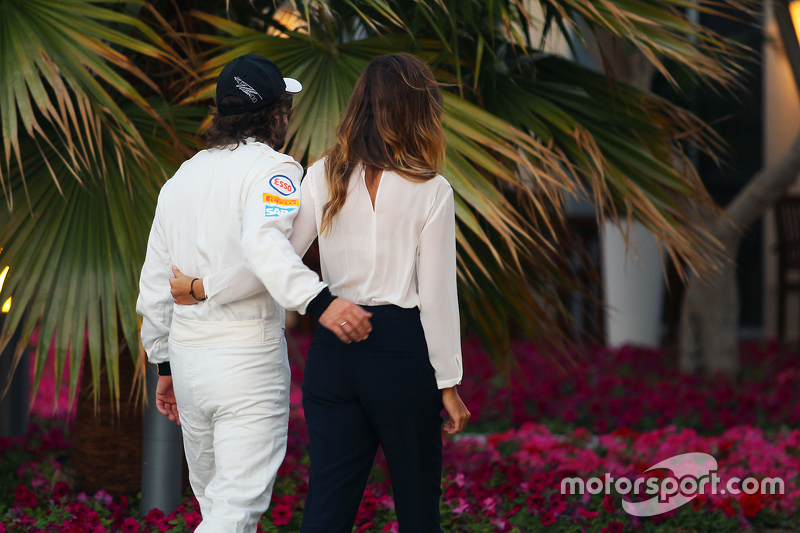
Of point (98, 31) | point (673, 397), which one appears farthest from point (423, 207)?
point (673, 397)

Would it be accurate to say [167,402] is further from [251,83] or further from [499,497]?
[499,497]

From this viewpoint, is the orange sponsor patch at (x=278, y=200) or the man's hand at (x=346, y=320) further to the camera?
the orange sponsor patch at (x=278, y=200)

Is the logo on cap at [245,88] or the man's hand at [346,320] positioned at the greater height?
the logo on cap at [245,88]

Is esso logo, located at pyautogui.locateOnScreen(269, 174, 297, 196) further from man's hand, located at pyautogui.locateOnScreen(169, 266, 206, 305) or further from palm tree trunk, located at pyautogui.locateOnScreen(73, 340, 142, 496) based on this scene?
palm tree trunk, located at pyautogui.locateOnScreen(73, 340, 142, 496)

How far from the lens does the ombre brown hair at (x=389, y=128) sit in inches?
70.6

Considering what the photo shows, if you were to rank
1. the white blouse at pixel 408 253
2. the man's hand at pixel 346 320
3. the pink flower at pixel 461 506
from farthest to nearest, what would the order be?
1. the pink flower at pixel 461 506
2. the white blouse at pixel 408 253
3. the man's hand at pixel 346 320

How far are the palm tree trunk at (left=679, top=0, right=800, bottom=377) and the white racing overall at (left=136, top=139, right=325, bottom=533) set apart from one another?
4269 mm

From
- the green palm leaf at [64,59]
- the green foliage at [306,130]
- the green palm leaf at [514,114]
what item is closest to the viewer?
the green palm leaf at [64,59]

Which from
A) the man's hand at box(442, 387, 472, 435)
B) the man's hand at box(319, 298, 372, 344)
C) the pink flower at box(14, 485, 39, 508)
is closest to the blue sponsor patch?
the man's hand at box(319, 298, 372, 344)

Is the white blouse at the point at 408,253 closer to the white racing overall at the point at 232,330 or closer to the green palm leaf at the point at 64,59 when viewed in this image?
the white racing overall at the point at 232,330

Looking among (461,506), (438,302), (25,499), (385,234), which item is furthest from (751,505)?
(25,499)
